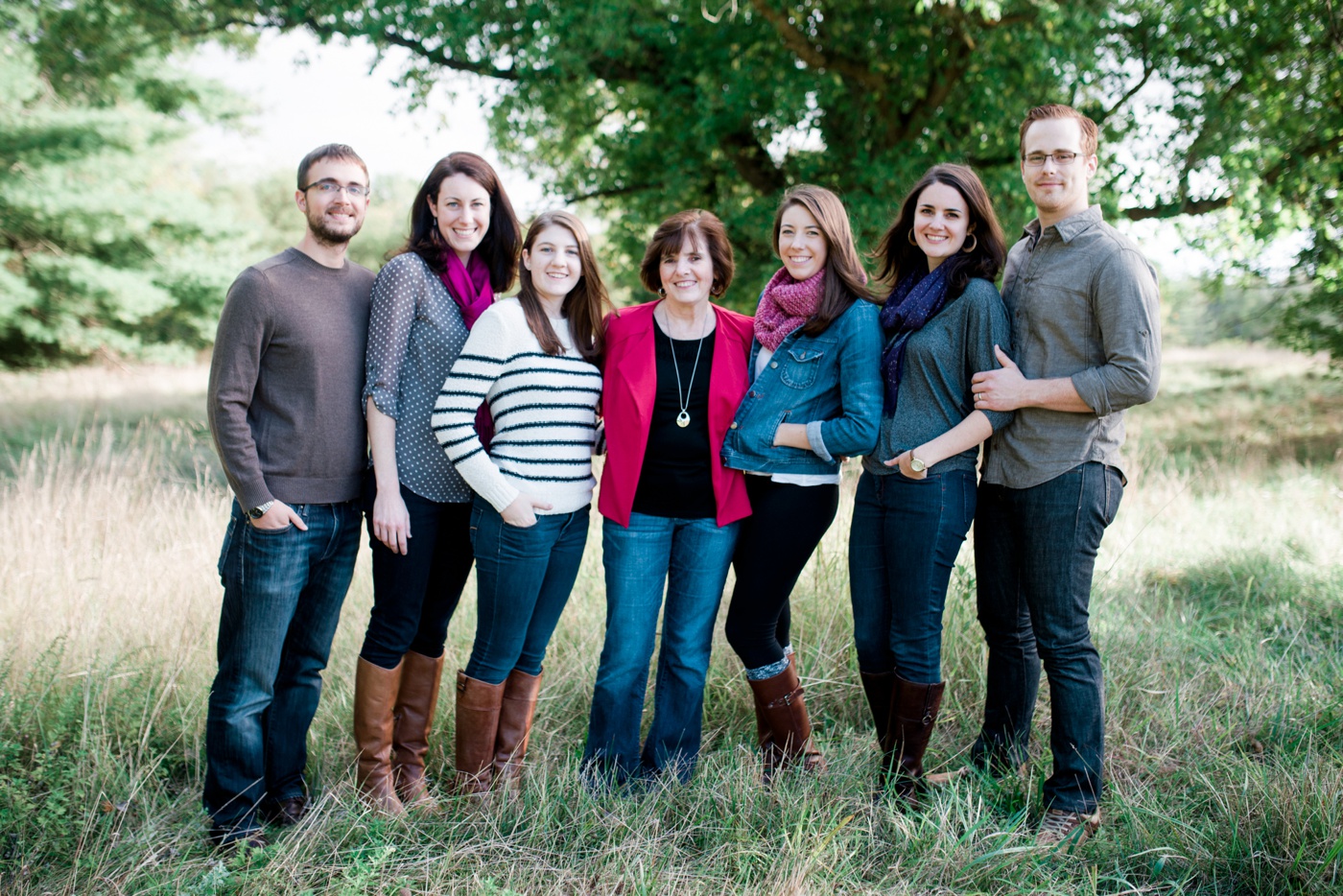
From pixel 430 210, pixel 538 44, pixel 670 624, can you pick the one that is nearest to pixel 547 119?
pixel 538 44

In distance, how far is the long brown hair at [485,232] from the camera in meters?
2.94

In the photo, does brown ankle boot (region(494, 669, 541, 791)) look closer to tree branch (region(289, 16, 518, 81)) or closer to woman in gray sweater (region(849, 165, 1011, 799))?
woman in gray sweater (region(849, 165, 1011, 799))

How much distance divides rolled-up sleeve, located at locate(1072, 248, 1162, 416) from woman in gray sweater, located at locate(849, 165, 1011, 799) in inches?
11.1

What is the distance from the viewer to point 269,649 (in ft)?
8.98

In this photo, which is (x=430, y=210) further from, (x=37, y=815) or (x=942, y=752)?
(x=942, y=752)

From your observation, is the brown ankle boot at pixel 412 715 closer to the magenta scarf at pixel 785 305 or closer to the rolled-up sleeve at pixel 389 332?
the rolled-up sleeve at pixel 389 332

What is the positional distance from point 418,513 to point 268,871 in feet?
3.55

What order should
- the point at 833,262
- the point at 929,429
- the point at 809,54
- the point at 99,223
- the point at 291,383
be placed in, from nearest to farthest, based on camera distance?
the point at 291,383
the point at 929,429
the point at 833,262
the point at 809,54
the point at 99,223

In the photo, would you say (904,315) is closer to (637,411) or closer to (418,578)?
(637,411)

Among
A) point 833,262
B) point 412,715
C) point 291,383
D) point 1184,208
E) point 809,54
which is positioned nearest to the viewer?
point 291,383

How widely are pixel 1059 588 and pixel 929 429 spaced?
2.04 feet

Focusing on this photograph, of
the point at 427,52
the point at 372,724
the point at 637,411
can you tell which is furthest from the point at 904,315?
the point at 427,52

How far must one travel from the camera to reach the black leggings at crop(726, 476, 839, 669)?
9.72 feet

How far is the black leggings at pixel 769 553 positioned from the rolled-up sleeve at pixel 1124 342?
86 cm
